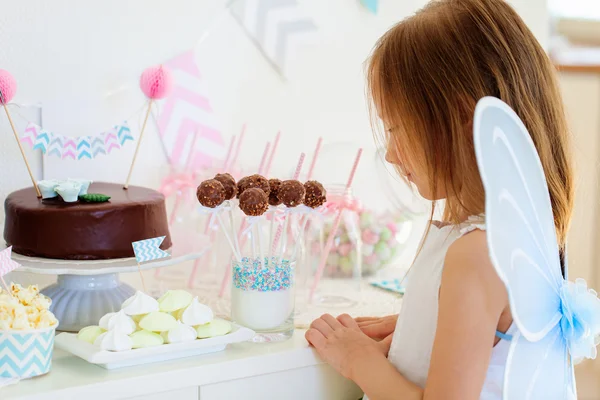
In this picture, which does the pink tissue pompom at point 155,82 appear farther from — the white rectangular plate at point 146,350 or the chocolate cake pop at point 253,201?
the white rectangular plate at point 146,350

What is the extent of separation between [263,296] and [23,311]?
0.36 metres

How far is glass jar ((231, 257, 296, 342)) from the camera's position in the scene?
116cm

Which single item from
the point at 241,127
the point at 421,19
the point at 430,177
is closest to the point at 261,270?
the point at 430,177

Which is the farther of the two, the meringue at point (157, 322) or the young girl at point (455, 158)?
the meringue at point (157, 322)

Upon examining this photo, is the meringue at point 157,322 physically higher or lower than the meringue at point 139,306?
lower

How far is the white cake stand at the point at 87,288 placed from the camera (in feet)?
3.69

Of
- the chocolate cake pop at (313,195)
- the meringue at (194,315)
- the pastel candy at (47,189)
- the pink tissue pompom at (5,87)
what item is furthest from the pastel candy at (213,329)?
the pink tissue pompom at (5,87)

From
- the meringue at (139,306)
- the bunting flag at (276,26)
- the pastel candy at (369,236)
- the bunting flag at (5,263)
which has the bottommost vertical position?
the meringue at (139,306)

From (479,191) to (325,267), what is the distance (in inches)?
23.7

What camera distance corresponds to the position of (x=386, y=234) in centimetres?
161

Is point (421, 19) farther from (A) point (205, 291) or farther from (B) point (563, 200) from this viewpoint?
Result: (A) point (205, 291)

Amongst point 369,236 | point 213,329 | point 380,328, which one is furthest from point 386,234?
point 213,329

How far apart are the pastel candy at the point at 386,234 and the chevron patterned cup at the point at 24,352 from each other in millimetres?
817

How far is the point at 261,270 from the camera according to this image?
1166mm
